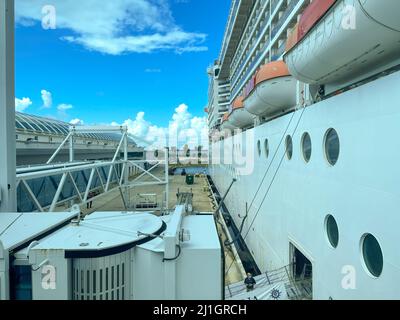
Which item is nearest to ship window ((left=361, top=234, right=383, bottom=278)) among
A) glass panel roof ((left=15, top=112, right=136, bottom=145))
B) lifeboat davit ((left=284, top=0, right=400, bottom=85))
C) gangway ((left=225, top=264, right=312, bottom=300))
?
gangway ((left=225, top=264, right=312, bottom=300))

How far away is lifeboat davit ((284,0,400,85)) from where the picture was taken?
307cm

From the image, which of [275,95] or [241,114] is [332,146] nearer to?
[275,95]

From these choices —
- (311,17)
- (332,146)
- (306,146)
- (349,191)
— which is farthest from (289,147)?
(311,17)

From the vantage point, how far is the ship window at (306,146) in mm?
5703

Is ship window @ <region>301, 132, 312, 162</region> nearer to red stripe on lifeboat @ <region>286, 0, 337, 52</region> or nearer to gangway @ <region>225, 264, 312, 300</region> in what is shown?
red stripe on lifeboat @ <region>286, 0, 337, 52</region>

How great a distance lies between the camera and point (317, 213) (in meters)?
5.00

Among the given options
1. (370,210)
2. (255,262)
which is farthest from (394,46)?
(255,262)

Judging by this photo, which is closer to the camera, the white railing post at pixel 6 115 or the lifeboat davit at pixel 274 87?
the white railing post at pixel 6 115

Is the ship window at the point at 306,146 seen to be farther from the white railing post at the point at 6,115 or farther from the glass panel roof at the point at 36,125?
the glass panel roof at the point at 36,125

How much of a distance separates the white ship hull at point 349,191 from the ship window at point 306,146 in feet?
0.38

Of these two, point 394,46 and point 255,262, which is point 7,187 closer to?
point 394,46

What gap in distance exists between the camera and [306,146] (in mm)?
5855

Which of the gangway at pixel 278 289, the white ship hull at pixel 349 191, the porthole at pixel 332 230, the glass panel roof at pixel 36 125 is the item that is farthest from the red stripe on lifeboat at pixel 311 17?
the glass panel roof at pixel 36 125

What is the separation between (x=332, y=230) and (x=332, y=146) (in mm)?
1517
